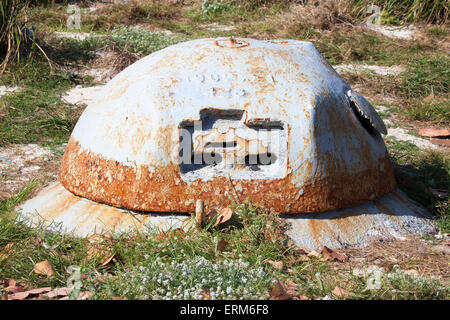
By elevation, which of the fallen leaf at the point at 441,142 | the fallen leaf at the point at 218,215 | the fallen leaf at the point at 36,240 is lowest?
the fallen leaf at the point at 441,142

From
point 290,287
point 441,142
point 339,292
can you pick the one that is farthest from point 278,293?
point 441,142

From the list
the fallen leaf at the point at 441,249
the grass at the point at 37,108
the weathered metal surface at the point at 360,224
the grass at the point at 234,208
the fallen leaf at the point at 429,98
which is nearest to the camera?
the grass at the point at 234,208

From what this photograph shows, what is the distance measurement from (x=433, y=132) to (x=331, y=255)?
3.38 meters

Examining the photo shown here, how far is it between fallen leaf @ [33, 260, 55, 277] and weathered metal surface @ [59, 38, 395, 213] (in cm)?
55

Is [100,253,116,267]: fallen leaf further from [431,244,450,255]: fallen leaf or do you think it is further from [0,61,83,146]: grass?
[0,61,83,146]: grass

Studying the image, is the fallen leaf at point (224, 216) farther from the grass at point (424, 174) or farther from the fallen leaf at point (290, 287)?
the grass at point (424, 174)

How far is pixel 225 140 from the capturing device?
3.30 meters

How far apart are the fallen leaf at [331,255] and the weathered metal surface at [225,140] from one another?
0.88ft

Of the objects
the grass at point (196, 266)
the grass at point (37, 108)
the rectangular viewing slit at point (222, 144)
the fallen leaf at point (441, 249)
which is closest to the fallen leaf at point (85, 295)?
the grass at point (196, 266)

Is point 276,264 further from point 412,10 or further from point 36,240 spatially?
point 412,10

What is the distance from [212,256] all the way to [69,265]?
79cm

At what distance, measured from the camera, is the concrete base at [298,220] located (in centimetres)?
335

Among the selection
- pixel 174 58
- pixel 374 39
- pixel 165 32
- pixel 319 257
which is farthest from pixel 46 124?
pixel 374 39

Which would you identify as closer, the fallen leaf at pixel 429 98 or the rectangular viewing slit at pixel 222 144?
the rectangular viewing slit at pixel 222 144
